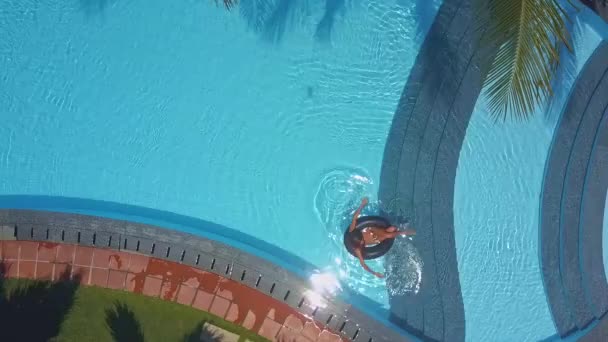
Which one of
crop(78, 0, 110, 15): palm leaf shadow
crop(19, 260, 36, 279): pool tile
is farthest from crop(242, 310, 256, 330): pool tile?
crop(78, 0, 110, 15): palm leaf shadow

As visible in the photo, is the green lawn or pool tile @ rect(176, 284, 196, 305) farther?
pool tile @ rect(176, 284, 196, 305)

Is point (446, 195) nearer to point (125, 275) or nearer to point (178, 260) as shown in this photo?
point (178, 260)

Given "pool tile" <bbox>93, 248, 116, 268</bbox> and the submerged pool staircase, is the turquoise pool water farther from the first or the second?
the submerged pool staircase

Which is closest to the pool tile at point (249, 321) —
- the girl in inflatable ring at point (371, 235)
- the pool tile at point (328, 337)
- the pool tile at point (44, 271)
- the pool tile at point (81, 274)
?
the pool tile at point (328, 337)

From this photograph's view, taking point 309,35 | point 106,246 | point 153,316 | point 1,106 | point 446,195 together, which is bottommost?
point 153,316

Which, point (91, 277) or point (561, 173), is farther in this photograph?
point (561, 173)

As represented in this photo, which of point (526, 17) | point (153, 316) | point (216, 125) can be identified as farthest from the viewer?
point (216, 125)

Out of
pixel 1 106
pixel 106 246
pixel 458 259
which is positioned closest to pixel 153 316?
pixel 106 246
